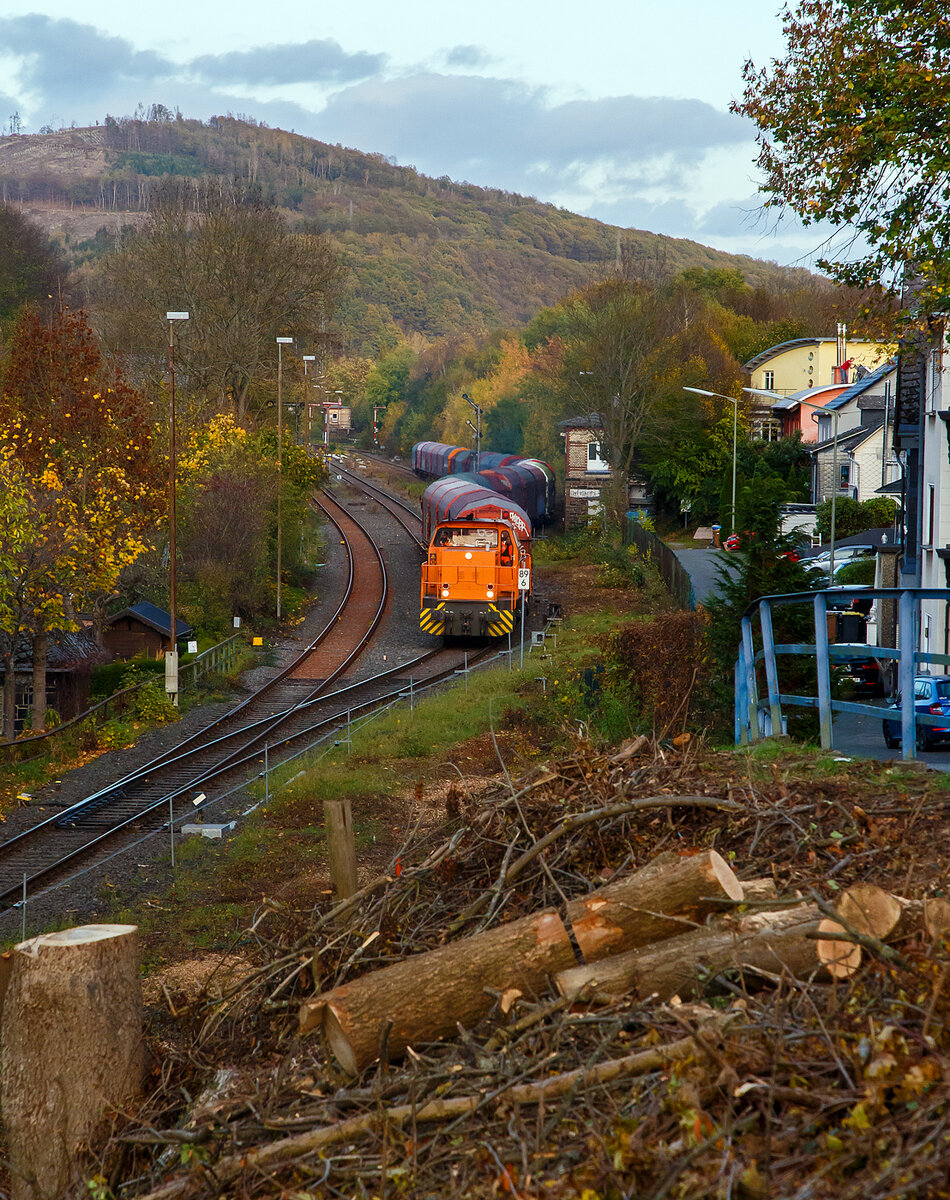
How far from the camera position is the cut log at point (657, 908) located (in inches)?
214

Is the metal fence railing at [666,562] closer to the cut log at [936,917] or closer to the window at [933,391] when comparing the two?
the window at [933,391]

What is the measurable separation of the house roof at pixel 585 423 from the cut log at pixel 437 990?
4998 centimetres

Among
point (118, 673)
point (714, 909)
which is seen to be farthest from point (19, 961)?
point (118, 673)

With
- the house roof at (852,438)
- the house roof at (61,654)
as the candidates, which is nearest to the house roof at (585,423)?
the house roof at (852,438)

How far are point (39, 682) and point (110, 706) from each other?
1661 mm

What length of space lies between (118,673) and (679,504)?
35687 mm

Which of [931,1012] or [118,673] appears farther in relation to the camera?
[118,673]

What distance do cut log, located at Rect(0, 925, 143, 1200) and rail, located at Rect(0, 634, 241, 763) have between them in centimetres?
1654

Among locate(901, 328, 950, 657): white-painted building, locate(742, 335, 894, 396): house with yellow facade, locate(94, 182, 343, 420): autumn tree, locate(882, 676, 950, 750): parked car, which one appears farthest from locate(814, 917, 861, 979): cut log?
locate(742, 335, 894, 396): house with yellow facade

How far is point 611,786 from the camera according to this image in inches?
285

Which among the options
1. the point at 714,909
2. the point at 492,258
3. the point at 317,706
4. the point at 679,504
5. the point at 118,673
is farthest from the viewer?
the point at 492,258

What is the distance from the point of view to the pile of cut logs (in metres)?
4.95

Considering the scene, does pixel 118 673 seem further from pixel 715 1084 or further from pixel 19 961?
pixel 715 1084

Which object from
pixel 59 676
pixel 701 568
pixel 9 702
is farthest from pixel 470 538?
pixel 701 568
